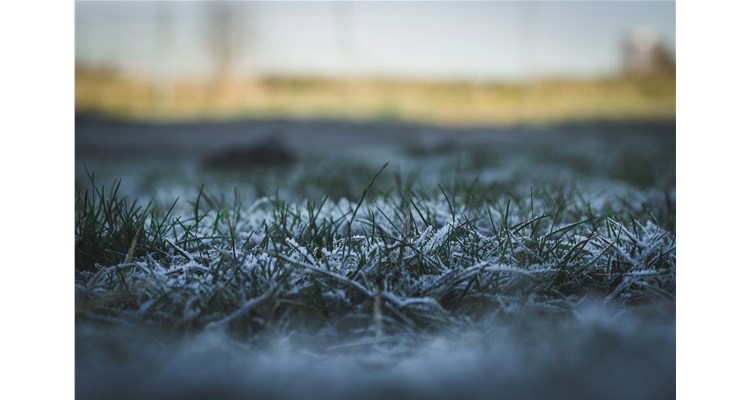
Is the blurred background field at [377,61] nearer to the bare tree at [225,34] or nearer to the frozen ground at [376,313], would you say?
the bare tree at [225,34]

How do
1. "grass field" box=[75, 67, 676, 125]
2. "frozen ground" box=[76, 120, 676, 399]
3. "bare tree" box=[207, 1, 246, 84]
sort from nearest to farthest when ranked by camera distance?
"frozen ground" box=[76, 120, 676, 399], "bare tree" box=[207, 1, 246, 84], "grass field" box=[75, 67, 676, 125]

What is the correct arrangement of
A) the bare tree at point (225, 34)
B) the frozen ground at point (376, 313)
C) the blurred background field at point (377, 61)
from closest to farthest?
the frozen ground at point (376, 313)
the blurred background field at point (377, 61)
the bare tree at point (225, 34)

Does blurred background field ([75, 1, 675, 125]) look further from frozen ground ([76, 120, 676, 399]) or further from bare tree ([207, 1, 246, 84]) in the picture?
frozen ground ([76, 120, 676, 399])

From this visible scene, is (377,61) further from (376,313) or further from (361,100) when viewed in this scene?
(376,313)

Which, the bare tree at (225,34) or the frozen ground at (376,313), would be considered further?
the bare tree at (225,34)

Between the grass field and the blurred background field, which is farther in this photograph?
the grass field

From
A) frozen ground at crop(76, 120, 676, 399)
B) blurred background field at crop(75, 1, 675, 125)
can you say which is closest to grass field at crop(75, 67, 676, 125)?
blurred background field at crop(75, 1, 675, 125)

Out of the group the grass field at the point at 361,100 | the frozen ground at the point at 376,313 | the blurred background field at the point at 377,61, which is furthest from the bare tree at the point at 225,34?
Result: the frozen ground at the point at 376,313

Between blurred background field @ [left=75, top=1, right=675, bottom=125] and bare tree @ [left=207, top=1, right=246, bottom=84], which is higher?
bare tree @ [left=207, top=1, right=246, bottom=84]

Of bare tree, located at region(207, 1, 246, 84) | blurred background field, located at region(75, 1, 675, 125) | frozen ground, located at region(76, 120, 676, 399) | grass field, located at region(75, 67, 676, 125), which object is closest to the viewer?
frozen ground, located at region(76, 120, 676, 399)

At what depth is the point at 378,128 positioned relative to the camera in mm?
5680

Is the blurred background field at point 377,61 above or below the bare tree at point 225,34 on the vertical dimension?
below

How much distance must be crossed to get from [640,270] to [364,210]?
2.17 feet

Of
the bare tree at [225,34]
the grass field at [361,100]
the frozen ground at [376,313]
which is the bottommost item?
the frozen ground at [376,313]
